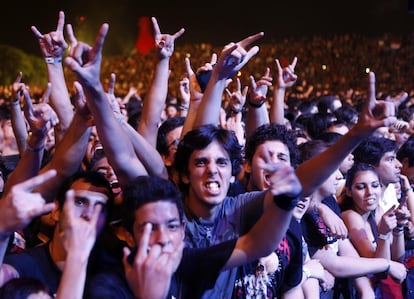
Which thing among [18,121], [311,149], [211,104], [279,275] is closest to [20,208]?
[279,275]

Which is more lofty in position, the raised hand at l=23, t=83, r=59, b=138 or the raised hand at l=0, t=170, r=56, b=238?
the raised hand at l=23, t=83, r=59, b=138

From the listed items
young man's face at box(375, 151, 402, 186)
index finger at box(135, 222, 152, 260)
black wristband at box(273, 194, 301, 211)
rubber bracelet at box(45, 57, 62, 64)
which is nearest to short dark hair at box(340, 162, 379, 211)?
young man's face at box(375, 151, 402, 186)

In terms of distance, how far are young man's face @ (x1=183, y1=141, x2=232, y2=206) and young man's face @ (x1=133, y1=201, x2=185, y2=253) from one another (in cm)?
46

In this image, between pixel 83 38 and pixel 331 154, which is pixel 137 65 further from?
pixel 331 154

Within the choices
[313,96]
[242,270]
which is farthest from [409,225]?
[313,96]

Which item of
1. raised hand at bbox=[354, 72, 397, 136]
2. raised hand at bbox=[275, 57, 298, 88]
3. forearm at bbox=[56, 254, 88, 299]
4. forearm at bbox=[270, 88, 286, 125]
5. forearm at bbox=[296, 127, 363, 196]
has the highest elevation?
raised hand at bbox=[275, 57, 298, 88]

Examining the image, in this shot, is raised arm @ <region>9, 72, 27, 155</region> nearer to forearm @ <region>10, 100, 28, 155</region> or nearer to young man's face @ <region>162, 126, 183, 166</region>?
forearm @ <region>10, 100, 28, 155</region>

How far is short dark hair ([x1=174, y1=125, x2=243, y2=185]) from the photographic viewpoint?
293cm

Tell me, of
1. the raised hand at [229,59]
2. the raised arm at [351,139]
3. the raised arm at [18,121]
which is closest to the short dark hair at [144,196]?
the raised arm at [351,139]

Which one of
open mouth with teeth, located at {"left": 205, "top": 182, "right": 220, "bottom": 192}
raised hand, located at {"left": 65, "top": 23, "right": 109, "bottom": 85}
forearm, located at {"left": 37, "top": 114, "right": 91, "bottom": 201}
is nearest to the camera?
raised hand, located at {"left": 65, "top": 23, "right": 109, "bottom": 85}

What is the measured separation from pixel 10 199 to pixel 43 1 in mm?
14363

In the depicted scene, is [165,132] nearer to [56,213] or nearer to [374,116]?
[56,213]

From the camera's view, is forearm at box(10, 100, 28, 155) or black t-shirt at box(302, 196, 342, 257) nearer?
black t-shirt at box(302, 196, 342, 257)

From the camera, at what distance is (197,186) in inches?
113
